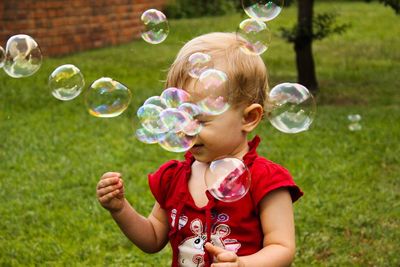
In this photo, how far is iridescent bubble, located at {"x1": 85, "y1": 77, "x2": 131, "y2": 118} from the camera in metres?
3.11

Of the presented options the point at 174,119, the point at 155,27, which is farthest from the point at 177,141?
the point at 155,27

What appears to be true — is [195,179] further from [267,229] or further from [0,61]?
[0,61]

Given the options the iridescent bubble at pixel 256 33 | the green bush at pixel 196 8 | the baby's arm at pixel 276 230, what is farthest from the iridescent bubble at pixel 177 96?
the green bush at pixel 196 8

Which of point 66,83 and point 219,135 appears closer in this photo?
point 219,135

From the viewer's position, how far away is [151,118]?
9.30 feet

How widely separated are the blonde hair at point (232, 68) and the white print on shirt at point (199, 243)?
399mm

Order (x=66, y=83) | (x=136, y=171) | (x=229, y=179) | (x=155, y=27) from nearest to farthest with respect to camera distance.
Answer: (x=229, y=179) → (x=66, y=83) → (x=155, y=27) → (x=136, y=171)

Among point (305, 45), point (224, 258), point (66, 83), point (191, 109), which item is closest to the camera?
point (224, 258)

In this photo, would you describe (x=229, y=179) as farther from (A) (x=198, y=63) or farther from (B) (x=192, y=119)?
→ (A) (x=198, y=63)

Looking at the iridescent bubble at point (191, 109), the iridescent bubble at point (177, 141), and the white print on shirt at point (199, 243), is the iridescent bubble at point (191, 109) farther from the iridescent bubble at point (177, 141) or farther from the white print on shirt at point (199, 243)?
the white print on shirt at point (199, 243)

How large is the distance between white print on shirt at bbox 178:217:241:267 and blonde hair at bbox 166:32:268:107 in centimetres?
40

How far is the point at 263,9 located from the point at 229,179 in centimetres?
165

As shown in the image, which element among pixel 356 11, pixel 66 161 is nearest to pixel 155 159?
pixel 66 161

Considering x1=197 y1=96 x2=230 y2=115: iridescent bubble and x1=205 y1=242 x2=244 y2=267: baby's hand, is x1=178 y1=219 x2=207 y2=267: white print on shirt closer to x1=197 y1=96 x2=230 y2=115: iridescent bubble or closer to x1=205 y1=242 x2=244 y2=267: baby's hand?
x1=205 y1=242 x2=244 y2=267: baby's hand
